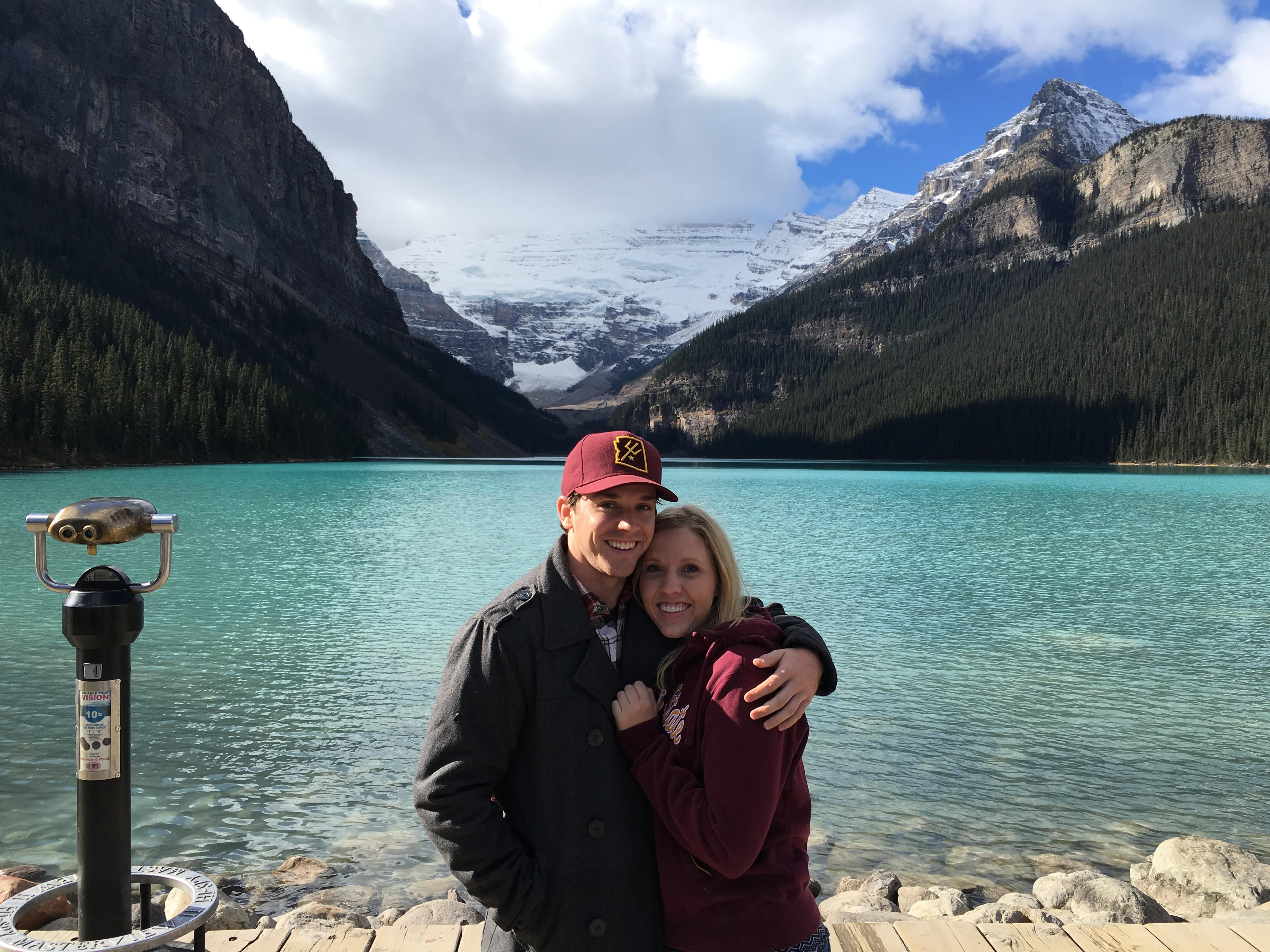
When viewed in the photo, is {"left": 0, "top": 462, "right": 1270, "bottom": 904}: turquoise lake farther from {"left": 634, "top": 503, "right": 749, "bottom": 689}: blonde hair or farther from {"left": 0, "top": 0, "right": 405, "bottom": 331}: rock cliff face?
{"left": 0, "top": 0, "right": 405, "bottom": 331}: rock cliff face

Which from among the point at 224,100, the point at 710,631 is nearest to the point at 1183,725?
the point at 710,631

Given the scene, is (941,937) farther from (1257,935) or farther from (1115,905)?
(1115,905)

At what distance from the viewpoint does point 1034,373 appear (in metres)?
143

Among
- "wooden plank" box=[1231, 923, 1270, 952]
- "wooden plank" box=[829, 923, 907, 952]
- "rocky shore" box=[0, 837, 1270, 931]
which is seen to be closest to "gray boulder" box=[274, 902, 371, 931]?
"rocky shore" box=[0, 837, 1270, 931]

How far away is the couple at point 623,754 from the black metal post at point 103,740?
40.0 inches

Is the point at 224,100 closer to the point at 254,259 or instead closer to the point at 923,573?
the point at 254,259

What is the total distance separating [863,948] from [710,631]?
7.03 feet

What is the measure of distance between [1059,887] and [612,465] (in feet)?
16.8

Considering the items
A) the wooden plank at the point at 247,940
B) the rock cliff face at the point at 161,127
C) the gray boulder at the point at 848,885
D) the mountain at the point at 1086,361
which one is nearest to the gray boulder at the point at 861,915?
the gray boulder at the point at 848,885

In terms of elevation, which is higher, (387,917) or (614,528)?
(614,528)

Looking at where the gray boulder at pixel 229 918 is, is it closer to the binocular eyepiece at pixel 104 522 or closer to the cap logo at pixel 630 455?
the binocular eyepiece at pixel 104 522

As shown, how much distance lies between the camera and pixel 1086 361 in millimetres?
139750

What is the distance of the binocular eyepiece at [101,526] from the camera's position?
2.79 meters

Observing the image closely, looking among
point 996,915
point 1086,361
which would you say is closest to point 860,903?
point 996,915
